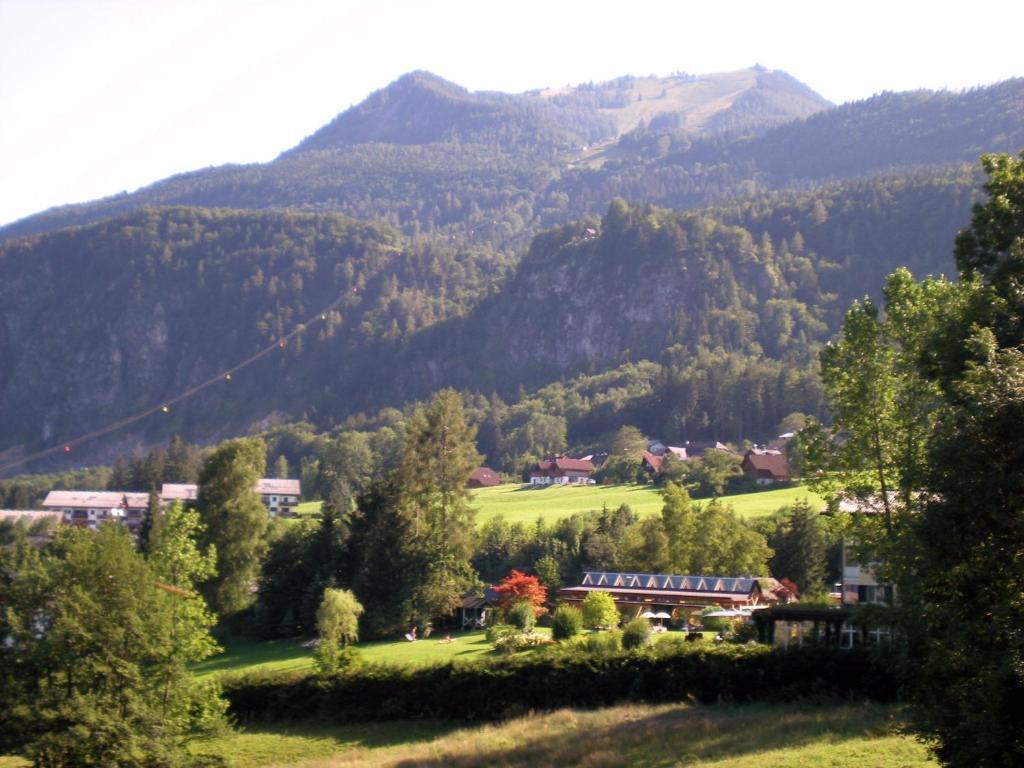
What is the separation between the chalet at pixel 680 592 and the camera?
161 ft

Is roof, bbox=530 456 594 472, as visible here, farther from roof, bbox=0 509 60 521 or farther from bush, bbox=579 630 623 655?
bush, bbox=579 630 623 655

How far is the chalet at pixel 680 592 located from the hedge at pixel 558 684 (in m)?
16.7

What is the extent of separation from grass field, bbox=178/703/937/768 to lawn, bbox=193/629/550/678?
354 inches

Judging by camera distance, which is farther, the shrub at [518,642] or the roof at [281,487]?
the roof at [281,487]

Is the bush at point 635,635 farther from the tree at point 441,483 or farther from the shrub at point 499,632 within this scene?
the tree at point 441,483

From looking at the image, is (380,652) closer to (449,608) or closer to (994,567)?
(449,608)

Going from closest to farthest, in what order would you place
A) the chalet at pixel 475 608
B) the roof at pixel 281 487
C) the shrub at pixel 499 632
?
the shrub at pixel 499 632
the chalet at pixel 475 608
the roof at pixel 281 487

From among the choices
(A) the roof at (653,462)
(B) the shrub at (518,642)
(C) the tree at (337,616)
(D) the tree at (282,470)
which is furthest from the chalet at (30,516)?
(B) the shrub at (518,642)

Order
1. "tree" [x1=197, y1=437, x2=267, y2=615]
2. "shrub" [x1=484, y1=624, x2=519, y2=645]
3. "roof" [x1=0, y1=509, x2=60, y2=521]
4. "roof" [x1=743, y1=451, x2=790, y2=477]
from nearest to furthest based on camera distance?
"shrub" [x1=484, y1=624, x2=519, y2=645], "tree" [x1=197, y1=437, x2=267, y2=615], "roof" [x1=743, y1=451, x2=790, y2=477], "roof" [x1=0, y1=509, x2=60, y2=521]

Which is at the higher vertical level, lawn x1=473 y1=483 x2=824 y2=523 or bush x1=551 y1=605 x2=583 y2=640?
bush x1=551 y1=605 x2=583 y2=640

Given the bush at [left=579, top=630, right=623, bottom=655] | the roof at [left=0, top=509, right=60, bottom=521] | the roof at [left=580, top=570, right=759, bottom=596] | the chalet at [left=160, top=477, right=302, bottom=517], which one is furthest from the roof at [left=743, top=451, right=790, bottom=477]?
the roof at [left=0, top=509, right=60, bottom=521]

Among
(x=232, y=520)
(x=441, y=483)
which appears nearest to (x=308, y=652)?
(x=232, y=520)

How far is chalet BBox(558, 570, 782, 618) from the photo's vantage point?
161 ft

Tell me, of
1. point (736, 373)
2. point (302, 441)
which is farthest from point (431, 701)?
point (302, 441)
